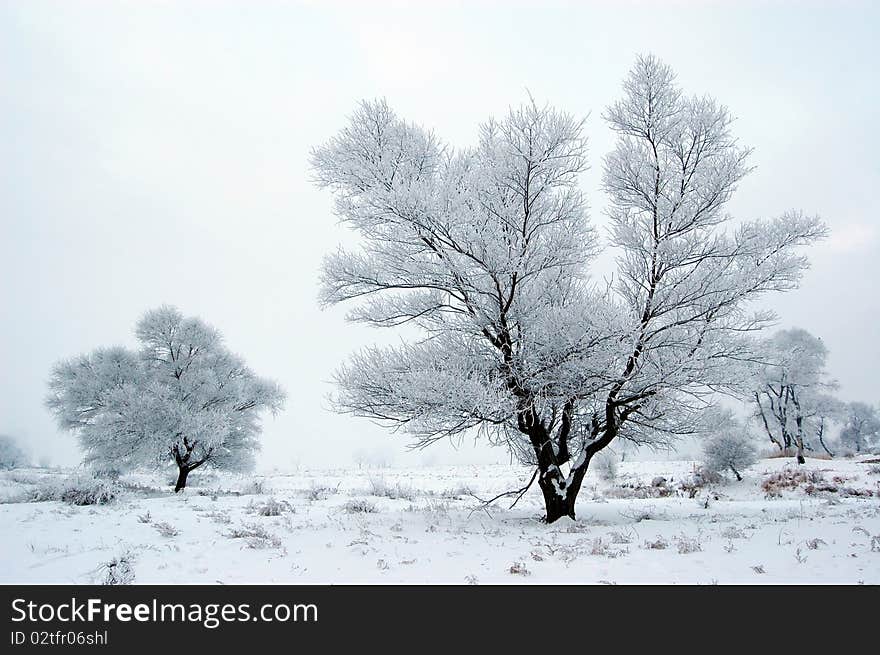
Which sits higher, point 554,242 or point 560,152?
point 560,152

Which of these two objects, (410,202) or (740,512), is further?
(740,512)

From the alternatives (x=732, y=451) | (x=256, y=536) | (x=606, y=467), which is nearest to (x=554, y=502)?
(x=256, y=536)

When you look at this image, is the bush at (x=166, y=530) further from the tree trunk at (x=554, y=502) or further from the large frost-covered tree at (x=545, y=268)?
the tree trunk at (x=554, y=502)

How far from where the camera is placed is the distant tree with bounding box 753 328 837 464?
1019 inches

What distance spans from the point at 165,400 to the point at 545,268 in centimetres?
1583

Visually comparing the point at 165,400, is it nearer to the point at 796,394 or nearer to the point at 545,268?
the point at 545,268

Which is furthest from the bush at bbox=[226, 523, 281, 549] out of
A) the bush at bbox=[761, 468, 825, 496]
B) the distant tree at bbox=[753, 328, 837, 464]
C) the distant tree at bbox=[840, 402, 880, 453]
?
the distant tree at bbox=[840, 402, 880, 453]

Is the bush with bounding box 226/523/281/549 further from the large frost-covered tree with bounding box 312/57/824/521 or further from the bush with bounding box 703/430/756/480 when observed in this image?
the bush with bounding box 703/430/756/480

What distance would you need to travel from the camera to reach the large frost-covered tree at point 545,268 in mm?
8555

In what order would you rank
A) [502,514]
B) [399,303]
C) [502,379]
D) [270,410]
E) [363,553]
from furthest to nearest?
[270,410]
[502,514]
[399,303]
[502,379]
[363,553]

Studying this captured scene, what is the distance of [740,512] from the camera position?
1043 centimetres
